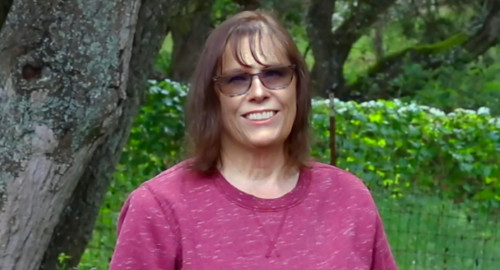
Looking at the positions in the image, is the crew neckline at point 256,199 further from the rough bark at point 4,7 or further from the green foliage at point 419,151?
the green foliage at point 419,151

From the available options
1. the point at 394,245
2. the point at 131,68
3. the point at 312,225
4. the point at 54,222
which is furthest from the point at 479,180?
the point at 312,225

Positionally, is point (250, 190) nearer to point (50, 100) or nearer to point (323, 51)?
point (50, 100)

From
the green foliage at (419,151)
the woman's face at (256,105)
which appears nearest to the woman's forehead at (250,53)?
the woman's face at (256,105)

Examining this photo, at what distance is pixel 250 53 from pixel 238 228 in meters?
0.35

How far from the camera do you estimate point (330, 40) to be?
57.4 ft

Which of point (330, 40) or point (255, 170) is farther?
point (330, 40)

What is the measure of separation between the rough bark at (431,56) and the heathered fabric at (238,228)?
46.3 ft

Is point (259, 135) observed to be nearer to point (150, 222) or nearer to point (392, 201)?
point (150, 222)

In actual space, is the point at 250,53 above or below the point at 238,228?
above

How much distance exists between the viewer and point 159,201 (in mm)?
2086

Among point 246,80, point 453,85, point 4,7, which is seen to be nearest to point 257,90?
point 246,80

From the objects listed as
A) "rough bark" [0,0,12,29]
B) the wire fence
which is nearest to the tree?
"rough bark" [0,0,12,29]

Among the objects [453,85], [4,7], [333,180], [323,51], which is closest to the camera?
[333,180]

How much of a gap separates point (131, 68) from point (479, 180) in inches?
163
